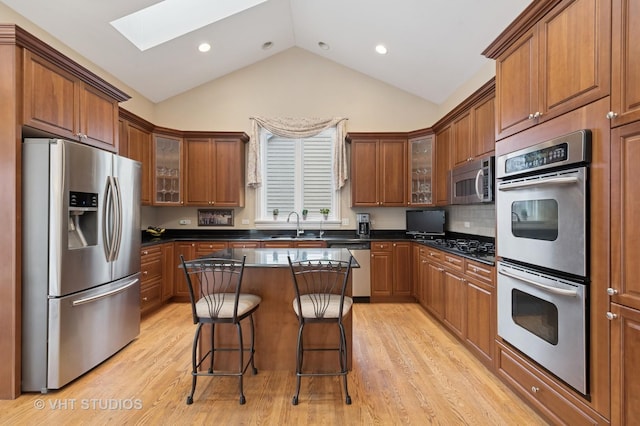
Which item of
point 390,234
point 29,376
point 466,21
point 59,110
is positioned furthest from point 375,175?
point 29,376

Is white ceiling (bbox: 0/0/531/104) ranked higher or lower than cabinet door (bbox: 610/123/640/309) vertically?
higher

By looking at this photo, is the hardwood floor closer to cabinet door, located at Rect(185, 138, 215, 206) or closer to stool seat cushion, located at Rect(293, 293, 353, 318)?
stool seat cushion, located at Rect(293, 293, 353, 318)

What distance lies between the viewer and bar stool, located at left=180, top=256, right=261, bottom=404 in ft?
7.32

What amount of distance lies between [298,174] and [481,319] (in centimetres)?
359

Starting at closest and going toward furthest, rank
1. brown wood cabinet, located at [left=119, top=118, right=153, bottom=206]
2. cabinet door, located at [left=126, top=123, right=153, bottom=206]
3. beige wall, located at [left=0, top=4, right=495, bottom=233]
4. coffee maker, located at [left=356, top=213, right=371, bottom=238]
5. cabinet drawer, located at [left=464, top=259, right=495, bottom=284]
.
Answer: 1. cabinet drawer, located at [left=464, top=259, right=495, bottom=284]
2. brown wood cabinet, located at [left=119, top=118, right=153, bottom=206]
3. cabinet door, located at [left=126, top=123, right=153, bottom=206]
4. coffee maker, located at [left=356, top=213, right=371, bottom=238]
5. beige wall, located at [left=0, top=4, right=495, bottom=233]

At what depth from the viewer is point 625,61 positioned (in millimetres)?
1446

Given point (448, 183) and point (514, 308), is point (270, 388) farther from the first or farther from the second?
point (448, 183)

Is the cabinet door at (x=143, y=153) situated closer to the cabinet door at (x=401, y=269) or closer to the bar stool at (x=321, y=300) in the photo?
the bar stool at (x=321, y=300)

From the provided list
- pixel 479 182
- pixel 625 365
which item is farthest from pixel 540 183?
pixel 479 182

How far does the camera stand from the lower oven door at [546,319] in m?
1.66

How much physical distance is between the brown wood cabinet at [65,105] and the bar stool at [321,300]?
2.11 m

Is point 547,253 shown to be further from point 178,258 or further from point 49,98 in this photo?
point 178,258

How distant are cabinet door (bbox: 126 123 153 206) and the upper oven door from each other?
4.22 m

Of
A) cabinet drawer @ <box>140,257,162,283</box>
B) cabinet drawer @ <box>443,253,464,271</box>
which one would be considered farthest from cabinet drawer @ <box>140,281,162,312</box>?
cabinet drawer @ <box>443,253,464,271</box>
